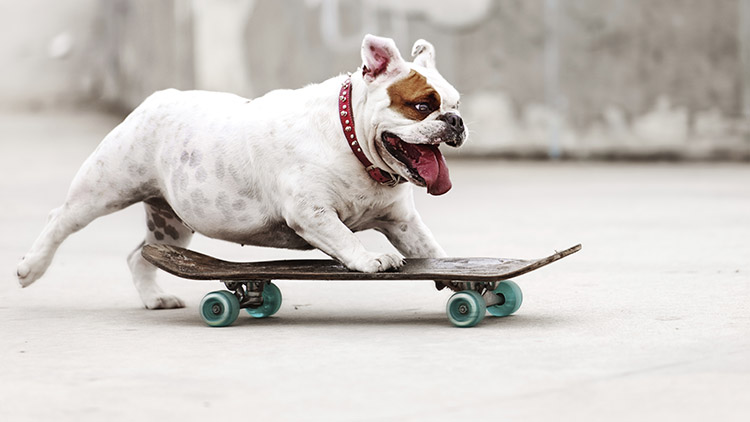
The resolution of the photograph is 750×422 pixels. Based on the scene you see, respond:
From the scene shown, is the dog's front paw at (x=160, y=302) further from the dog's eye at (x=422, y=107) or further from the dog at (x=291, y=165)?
the dog's eye at (x=422, y=107)

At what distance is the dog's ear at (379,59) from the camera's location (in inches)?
177

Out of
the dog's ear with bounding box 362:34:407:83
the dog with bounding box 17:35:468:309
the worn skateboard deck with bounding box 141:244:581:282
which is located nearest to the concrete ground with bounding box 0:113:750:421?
the worn skateboard deck with bounding box 141:244:581:282

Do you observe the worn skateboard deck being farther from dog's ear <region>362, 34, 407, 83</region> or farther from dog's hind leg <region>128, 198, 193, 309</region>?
dog's ear <region>362, 34, 407, 83</region>

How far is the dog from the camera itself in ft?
14.8

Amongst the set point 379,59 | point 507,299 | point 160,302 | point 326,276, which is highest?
point 379,59

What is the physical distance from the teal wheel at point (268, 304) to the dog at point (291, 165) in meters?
0.20

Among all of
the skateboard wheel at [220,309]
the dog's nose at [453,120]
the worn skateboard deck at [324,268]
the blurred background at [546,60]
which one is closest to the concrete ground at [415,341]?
the skateboard wheel at [220,309]

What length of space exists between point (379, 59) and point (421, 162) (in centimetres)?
43

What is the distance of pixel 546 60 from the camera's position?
523 inches

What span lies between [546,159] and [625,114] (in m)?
1.02

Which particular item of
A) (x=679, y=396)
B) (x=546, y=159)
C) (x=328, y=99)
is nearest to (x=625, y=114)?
(x=546, y=159)

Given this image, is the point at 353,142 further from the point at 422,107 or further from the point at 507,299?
the point at 507,299

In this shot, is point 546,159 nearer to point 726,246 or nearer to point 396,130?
point 726,246

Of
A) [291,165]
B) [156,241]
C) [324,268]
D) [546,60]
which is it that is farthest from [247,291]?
[546,60]
